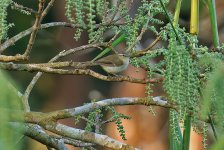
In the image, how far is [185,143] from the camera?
1.64m

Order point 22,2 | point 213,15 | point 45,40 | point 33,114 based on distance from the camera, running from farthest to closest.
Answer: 1. point 45,40
2. point 22,2
3. point 213,15
4. point 33,114

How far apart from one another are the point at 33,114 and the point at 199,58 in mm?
459

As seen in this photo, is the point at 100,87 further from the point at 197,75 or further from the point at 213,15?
the point at 197,75

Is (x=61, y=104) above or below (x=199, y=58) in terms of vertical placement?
above

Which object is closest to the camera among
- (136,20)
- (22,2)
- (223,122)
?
(223,122)

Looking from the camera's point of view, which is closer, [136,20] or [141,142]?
[136,20]

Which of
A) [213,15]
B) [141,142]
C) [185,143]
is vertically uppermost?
[141,142]

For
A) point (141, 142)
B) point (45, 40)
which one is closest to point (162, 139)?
point (141, 142)

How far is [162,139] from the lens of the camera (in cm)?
386

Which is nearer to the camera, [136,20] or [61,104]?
[136,20]

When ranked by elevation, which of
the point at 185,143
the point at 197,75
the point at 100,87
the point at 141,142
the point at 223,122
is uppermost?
→ the point at 100,87

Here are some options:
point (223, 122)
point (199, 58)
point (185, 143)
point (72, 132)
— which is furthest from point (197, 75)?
point (185, 143)

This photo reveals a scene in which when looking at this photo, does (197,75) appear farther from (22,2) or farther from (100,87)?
(100,87)

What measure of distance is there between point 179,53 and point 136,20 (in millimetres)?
235
